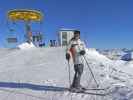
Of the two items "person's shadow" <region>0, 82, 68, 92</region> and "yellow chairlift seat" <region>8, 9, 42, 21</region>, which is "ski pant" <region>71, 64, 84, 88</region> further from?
"yellow chairlift seat" <region>8, 9, 42, 21</region>

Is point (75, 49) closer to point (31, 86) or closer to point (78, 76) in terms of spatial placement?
point (78, 76)

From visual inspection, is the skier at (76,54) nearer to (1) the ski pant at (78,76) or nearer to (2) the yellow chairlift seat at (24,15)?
(1) the ski pant at (78,76)

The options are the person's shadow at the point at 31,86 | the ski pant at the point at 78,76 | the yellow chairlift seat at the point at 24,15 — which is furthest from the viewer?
the yellow chairlift seat at the point at 24,15

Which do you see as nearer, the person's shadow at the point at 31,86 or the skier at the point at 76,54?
the skier at the point at 76,54

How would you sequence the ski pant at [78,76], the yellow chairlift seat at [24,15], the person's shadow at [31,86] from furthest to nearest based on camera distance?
the yellow chairlift seat at [24,15]
the person's shadow at [31,86]
the ski pant at [78,76]

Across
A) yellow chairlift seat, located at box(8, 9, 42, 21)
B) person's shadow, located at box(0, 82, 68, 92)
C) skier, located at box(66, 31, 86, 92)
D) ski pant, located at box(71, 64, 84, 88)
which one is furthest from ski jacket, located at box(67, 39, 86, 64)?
yellow chairlift seat, located at box(8, 9, 42, 21)

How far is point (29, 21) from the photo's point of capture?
3712 centimetres

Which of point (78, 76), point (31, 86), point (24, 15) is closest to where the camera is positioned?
point (78, 76)

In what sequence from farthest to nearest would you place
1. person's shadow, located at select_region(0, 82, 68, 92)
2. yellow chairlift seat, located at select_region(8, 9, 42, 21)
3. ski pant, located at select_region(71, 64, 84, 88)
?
yellow chairlift seat, located at select_region(8, 9, 42, 21), person's shadow, located at select_region(0, 82, 68, 92), ski pant, located at select_region(71, 64, 84, 88)

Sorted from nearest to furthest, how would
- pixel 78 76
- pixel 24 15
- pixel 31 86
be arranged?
1. pixel 78 76
2. pixel 31 86
3. pixel 24 15

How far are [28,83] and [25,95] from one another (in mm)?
2145

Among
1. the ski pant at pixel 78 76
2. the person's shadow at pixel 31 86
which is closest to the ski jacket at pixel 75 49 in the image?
the ski pant at pixel 78 76

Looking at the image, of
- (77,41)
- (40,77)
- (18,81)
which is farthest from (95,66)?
(77,41)

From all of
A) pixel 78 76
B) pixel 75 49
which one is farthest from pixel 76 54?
pixel 78 76
